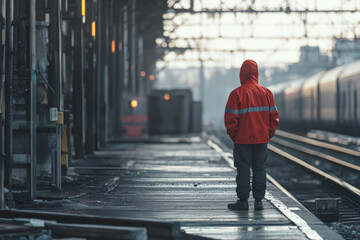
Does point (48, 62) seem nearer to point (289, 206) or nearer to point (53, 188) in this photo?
point (53, 188)

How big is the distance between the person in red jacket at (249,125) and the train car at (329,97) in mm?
24366

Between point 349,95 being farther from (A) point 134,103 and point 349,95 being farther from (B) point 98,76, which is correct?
(B) point 98,76

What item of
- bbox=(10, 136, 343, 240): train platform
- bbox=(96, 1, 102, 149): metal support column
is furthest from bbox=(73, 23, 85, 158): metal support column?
bbox=(96, 1, 102, 149): metal support column

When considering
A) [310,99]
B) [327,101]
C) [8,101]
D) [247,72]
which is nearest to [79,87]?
[8,101]

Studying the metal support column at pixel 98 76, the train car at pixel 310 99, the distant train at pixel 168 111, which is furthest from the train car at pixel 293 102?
the metal support column at pixel 98 76

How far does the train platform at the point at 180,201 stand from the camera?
267 inches

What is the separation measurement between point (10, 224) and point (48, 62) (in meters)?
4.28

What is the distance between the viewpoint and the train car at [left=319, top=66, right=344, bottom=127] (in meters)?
32.6

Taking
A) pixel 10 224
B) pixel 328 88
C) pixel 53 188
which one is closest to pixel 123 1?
pixel 328 88

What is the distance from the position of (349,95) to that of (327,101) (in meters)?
5.82

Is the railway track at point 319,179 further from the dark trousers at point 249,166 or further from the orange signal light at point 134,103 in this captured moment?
the orange signal light at point 134,103

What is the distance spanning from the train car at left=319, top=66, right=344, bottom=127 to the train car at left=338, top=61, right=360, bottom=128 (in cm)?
101

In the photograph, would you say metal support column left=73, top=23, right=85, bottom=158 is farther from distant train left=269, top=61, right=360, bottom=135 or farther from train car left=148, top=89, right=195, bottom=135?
train car left=148, top=89, right=195, bottom=135

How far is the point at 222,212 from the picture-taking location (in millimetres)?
8023
